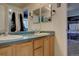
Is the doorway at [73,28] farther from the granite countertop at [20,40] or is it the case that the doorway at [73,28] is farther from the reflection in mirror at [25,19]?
the reflection in mirror at [25,19]

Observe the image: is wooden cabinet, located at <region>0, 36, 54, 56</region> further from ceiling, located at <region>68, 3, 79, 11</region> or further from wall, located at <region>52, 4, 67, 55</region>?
ceiling, located at <region>68, 3, 79, 11</region>

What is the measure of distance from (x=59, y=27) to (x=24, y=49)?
49 centimetres

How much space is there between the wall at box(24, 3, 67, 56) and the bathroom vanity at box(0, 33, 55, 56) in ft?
0.25

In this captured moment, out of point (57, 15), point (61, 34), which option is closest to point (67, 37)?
point (61, 34)

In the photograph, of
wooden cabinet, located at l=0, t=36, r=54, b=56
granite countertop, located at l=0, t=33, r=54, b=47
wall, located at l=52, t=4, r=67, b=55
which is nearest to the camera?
granite countertop, located at l=0, t=33, r=54, b=47

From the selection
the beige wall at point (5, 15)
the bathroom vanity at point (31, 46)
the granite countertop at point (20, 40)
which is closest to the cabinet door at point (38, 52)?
the bathroom vanity at point (31, 46)

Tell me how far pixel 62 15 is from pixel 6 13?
67 cm

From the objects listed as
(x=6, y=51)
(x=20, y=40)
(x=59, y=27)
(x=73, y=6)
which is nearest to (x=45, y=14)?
(x=59, y=27)

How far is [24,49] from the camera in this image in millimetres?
1291

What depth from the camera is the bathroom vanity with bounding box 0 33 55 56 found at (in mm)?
1149

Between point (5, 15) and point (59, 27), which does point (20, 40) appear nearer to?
point (5, 15)

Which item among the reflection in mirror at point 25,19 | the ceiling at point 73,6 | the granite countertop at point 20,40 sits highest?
the ceiling at point 73,6

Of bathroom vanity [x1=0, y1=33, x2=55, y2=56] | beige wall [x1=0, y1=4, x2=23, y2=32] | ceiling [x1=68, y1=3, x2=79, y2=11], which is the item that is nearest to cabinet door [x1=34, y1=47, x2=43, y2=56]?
bathroom vanity [x1=0, y1=33, x2=55, y2=56]

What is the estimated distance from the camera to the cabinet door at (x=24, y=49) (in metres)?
1.23
